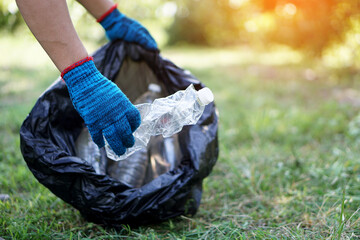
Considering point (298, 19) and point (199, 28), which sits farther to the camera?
point (199, 28)

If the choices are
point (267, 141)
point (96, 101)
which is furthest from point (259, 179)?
point (96, 101)

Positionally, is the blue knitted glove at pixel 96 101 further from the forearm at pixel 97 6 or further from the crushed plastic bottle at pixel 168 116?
the forearm at pixel 97 6

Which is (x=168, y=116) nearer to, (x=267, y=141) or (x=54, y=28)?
(x=54, y=28)

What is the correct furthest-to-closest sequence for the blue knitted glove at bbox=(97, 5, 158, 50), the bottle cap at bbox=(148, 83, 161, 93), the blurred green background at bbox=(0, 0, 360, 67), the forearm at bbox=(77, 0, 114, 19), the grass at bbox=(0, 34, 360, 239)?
the blurred green background at bbox=(0, 0, 360, 67)
the bottle cap at bbox=(148, 83, 161, 93)
the blue knitted glove at bbox=(97, 5, 158, 50)
the forearm at bbox=(77, 0, 114, 19)
the grass at bbox=(0, 34, 360, 239)

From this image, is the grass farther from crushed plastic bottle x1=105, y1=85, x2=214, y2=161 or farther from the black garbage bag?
crushed plastic bottle x1=105, y1=85, x2=214, y2=161

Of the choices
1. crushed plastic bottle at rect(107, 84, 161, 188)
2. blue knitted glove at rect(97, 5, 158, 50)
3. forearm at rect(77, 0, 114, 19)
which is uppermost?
forearm at rect(77, 0, 114, 19)

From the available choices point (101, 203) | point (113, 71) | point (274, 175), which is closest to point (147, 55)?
point (113, 71)

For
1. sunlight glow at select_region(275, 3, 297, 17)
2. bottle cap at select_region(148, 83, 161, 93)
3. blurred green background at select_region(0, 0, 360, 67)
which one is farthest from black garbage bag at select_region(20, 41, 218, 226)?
sunlight glow at select_region(275, 3, 297, 17)

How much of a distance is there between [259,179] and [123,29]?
1293 mm

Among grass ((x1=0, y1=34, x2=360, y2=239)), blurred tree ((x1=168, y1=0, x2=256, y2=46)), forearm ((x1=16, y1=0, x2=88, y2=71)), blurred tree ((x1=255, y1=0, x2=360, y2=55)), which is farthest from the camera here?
blurred tree ((x1=168, y1=0, x2=256, y2=46))

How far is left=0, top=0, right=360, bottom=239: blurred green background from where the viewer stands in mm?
1485

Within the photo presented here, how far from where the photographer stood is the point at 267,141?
2.62 m

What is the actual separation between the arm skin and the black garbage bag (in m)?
0.45

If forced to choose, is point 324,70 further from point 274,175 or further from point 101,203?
point 101,203
